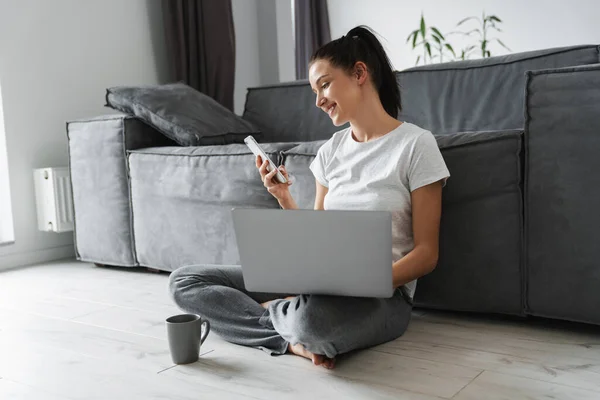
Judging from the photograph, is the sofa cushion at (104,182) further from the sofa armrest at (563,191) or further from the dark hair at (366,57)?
the sofa armrest at (563,191)

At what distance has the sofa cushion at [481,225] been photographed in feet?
5.67

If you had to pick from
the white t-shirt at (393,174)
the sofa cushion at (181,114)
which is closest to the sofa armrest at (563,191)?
the white t-shirt at (393,174)

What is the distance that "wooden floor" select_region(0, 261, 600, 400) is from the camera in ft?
4.53

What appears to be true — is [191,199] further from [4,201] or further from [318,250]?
[318,250]

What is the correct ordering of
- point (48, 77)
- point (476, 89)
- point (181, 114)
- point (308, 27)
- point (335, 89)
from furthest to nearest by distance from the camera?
point (308, 27)
point (48, 77)
point (181, 114)
point (476, 89)
point (335, 89)

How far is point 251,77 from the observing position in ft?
14.0

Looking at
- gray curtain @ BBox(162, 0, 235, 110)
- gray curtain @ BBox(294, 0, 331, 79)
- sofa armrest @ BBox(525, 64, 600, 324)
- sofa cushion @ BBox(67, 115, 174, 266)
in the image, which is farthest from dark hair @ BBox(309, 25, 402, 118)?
gray curtain @ BBox(294, 0, 331, 79)

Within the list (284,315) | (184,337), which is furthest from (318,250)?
(184,337)

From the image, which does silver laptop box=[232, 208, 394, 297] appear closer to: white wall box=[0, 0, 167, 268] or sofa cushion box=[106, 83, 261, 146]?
sofa cushion box=[106, 83, 261, 146]

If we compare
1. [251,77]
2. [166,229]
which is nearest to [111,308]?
[166,229]

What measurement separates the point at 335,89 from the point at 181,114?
1224mm

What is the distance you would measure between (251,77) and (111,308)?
239 cm

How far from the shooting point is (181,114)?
2.71 m

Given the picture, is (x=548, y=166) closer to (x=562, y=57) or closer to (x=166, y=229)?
(x=562, y=57)
